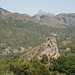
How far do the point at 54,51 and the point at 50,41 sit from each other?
1407 centimetres

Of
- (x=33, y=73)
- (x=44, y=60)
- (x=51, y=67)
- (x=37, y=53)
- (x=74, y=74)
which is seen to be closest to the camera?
(x=33, y=73)

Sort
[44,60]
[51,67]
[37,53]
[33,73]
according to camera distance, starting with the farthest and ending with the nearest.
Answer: [37,53], [44,60], [51,67], [33,73]

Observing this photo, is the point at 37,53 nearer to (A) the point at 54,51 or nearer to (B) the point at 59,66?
(A) the point at 54,51

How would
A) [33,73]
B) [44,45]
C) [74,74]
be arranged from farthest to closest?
[44,45], [74,74], [33,73]

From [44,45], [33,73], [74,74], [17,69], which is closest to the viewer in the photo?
[33,73]

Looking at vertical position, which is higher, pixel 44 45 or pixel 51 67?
pixel 44 45

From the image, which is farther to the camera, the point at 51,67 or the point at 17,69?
the point at 51,67

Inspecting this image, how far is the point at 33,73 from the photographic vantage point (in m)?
81.8

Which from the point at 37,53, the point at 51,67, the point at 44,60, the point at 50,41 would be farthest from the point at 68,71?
the point at 50,41

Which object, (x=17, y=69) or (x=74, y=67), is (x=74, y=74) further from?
(x=17, y=69)

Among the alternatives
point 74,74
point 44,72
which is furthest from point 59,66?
point 44,72

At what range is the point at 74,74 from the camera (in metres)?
93.0

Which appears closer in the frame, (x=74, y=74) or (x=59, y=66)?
(x=74, y=74)

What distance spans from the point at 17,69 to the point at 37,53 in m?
48.3
